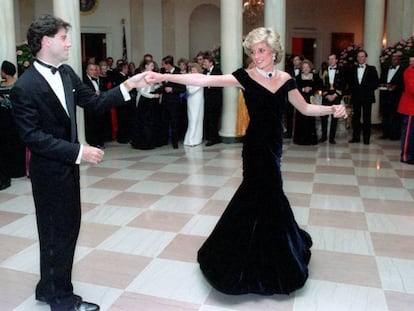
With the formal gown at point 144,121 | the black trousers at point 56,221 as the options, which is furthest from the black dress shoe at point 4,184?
the black trousers at point 56,221

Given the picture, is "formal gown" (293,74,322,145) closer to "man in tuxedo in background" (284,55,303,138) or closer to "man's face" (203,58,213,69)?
"man in tuxedo in background" (284,55,303,138)

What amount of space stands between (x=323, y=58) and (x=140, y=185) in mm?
12819

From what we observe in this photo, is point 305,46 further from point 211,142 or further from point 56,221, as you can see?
point 56,221

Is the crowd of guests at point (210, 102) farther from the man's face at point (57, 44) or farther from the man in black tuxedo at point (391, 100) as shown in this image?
the man's face at point (57, 44)

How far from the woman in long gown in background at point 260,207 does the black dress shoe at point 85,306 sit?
0.74 meters

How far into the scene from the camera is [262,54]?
9.81 ft

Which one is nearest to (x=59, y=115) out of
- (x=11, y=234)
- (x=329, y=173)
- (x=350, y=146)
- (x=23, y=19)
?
(x=11, y=234)

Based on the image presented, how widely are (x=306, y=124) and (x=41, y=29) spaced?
278 inches

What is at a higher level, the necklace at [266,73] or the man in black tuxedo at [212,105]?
the necklace at [266,73]

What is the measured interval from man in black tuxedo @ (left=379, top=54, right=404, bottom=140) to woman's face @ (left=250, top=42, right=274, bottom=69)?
21.7 ft

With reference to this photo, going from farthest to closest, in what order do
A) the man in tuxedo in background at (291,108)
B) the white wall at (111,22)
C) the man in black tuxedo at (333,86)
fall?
Result: the white wall at (111,22) → the man in tuxedo in background at (291,108) → the man in black tuxedo at (333,86)

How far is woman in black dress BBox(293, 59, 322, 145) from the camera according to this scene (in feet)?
29.1

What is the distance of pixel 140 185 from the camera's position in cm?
602

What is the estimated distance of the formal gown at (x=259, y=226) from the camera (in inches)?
116
